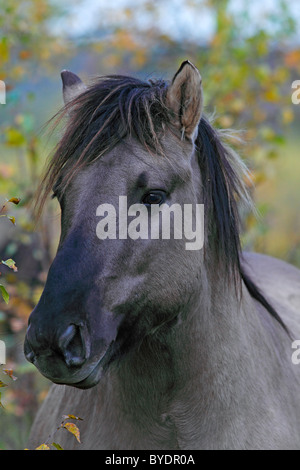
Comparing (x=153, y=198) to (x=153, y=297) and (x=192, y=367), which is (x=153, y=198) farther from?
(x=192, y=367)

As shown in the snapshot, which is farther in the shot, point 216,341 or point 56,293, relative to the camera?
point 216,341

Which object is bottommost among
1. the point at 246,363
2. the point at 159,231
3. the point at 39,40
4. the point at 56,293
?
the point at 246,363

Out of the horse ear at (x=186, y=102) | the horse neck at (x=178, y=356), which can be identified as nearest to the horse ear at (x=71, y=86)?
the horse ear at (x=186, y=102)

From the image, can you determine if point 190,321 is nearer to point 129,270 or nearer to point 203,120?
point 129,270

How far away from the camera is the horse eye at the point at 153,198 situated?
102 inches

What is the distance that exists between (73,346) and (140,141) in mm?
856

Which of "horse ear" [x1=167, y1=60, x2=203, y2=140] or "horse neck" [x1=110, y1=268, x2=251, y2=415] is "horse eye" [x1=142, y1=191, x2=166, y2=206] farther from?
"horse neck" [x1=110, y1=268, x2=251, y2=415]

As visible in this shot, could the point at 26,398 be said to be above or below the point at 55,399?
below

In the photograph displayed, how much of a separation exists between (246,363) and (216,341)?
0.19 m

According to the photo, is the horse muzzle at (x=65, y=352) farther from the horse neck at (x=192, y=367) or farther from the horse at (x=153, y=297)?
the horse neck at (x=192, y=367)

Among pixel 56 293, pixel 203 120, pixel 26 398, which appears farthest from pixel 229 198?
pixel 26 398

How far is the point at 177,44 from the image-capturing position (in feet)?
29.5

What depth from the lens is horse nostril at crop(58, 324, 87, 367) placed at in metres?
2.26

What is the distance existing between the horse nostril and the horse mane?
0.62 meters
